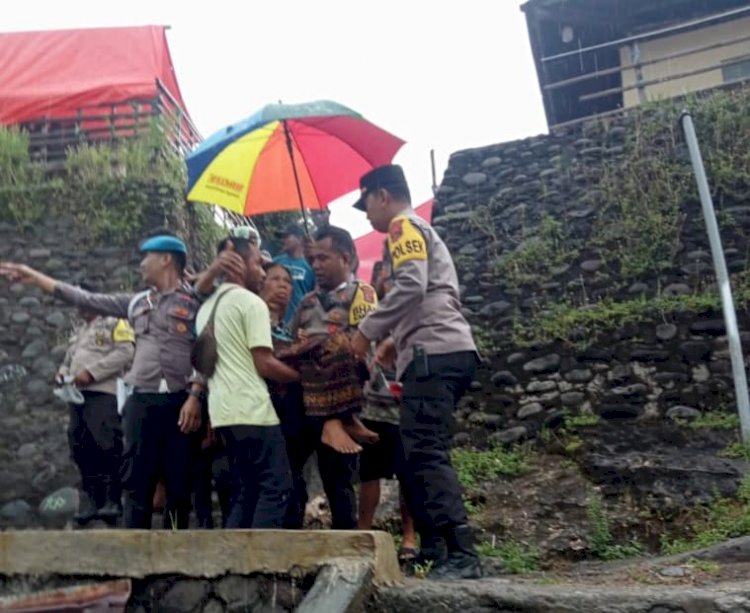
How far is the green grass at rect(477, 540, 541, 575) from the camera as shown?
171 inches

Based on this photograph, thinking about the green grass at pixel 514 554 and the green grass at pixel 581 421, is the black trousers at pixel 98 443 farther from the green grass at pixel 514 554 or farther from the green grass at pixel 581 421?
the green grass at pixel 581 421

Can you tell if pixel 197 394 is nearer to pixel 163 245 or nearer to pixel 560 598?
pixel 163 245

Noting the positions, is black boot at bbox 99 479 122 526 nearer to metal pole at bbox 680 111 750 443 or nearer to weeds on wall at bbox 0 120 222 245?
metal pole at bbox 680 111 750 443

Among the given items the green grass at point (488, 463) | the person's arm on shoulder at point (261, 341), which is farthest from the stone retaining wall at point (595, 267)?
the person's arm on shoulder at point (261, 341)

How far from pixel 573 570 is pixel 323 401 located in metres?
1.35

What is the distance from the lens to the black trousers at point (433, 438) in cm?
326

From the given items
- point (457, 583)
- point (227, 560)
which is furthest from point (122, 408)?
point (457, 583)

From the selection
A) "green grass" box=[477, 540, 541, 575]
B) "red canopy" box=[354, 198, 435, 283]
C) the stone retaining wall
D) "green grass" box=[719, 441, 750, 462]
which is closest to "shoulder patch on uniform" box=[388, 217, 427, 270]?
"green grass" box=[477, 540, 541, 575]

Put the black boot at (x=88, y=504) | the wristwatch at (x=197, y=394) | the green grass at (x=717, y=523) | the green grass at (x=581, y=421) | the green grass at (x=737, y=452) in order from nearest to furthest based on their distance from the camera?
the wristwatch at (x=197, y=394), the green grass at (x=717, y=523), the black boot at (x=88, y=504), the green grass at (x=737, y=452), the green grass at (x=581, y=421)

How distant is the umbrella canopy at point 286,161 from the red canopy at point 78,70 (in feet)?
17.1

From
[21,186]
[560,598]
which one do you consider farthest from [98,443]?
[21,186]

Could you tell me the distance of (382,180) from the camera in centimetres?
379

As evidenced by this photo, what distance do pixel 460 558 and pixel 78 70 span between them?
8.95m

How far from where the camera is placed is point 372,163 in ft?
17.4
